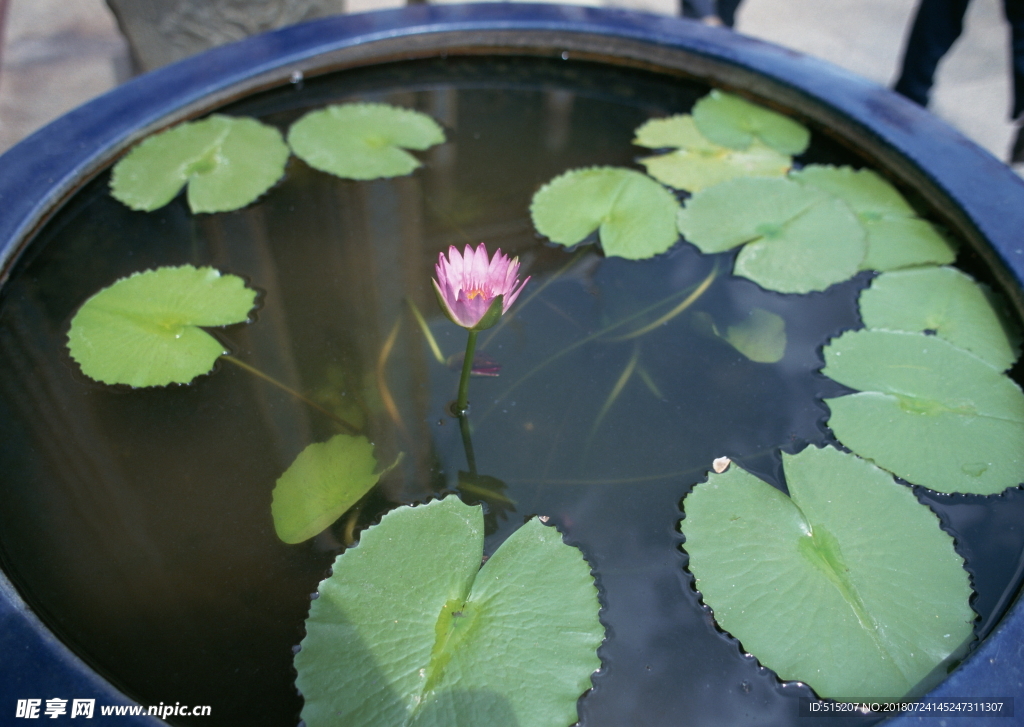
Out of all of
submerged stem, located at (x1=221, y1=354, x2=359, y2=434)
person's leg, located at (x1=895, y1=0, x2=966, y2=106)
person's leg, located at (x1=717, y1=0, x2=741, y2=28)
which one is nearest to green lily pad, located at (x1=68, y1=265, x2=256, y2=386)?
submerged stem, located at (x1=221, y1=354, x2=359, y2=434)

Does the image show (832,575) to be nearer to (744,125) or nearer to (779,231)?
(779,231)

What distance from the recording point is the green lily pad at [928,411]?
35.5 inches

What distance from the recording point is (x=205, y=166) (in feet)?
4.27

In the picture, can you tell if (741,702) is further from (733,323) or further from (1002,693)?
(733,323)

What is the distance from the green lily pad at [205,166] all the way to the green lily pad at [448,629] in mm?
777

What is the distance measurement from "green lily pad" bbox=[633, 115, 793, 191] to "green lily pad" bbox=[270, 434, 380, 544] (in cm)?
82

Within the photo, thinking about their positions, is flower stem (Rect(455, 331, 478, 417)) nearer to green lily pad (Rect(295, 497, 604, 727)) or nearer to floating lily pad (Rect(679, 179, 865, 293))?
green lily pad (Rect(295, 497, 604, 727))

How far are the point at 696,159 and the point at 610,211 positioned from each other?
268mm

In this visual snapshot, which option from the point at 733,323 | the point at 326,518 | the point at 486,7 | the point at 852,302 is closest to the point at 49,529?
the point at 326,518

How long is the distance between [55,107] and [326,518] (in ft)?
7.71

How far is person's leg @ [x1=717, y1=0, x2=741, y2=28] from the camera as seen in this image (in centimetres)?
256

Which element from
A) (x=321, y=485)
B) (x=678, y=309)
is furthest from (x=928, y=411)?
(x=321, y=485)

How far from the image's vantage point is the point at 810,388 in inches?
40.7

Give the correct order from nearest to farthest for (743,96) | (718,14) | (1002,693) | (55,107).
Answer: (1002,693) → (743,96) → (55,107) → (718,14)
